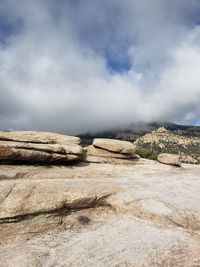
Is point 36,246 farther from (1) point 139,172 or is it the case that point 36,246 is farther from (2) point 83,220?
(1) point 139,172

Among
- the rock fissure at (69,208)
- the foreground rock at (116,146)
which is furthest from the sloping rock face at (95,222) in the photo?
the foreground rock at (116,146)

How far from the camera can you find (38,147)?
97.4ft

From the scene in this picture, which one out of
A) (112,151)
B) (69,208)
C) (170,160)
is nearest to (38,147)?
(69,208)

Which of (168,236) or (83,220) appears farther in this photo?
(83,220)

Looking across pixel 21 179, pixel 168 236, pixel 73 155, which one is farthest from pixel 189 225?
pixel 73 155

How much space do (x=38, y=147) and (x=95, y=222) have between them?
42.4 feet

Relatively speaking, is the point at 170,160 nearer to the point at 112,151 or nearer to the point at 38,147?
the point at 112,151

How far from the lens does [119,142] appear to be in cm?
3856

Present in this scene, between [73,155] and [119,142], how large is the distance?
864 centimetres

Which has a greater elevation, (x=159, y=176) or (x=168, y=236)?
(x=159, y=176)

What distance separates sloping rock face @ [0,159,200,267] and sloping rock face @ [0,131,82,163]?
1.93 metres

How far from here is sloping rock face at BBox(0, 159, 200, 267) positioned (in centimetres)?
1463

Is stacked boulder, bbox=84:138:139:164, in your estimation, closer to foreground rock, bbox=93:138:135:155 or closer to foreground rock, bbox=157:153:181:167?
foreground rock, bbox=93:138:135:155

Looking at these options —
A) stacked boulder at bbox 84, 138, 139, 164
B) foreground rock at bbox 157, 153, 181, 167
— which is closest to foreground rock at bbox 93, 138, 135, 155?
stacked boulder at bbox 84, 138, 139, 164
